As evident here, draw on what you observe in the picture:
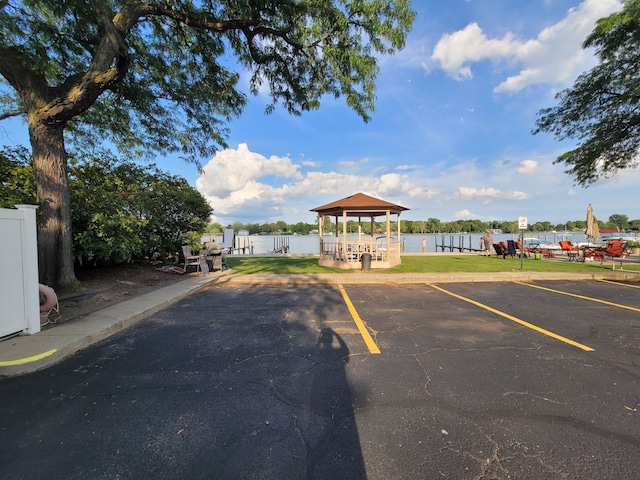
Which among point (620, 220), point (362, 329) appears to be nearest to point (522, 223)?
point (362, 329)

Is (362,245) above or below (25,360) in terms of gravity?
above

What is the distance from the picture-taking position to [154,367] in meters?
3.52

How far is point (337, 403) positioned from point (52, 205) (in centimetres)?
785

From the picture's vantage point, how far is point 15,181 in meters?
7.26

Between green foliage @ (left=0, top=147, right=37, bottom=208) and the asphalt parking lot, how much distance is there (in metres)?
4.99

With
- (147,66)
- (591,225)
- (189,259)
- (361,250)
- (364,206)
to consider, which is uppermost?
(147,66)

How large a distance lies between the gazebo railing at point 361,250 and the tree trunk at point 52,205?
995cm

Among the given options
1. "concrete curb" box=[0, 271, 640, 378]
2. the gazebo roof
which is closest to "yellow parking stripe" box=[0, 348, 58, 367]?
"concrete curb" box=[0, 271, 640, 378]

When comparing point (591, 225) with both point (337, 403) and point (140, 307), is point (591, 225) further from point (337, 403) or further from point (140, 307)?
point (140, 307)

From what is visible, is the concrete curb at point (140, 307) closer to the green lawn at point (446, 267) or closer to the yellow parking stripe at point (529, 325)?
the green lawn at point (446, 267)

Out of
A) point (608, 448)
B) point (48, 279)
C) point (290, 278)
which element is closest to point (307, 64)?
point (290, 278)

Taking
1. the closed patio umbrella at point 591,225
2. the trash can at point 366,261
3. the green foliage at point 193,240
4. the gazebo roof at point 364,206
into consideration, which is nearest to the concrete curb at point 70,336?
the green foliage at point 193,240

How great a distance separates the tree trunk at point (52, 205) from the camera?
645 cm

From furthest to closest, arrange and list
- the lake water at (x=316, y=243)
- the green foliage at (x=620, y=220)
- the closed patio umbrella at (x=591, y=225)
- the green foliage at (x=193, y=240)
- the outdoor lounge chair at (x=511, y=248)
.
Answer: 1. the green foliage at (x=620, y=220)
2. the lake water at (x=316, y=243)
3. the outdoor lounge chair at (x=511, y=248)
4. the closed patio umbrella at (x=591, y=225)
5. the green foliage at (x=193, y=240)
